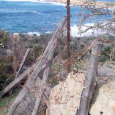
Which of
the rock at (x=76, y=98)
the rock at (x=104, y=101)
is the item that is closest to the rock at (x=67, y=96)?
the rock at (x=76, y=98)

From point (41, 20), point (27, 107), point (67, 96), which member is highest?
point (67, 96)

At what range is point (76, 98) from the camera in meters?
3.21

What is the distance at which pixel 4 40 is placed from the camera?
1165 centimetres

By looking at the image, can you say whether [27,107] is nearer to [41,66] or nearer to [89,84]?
[41,66]

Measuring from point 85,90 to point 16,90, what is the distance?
3.29m

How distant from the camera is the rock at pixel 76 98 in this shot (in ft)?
9.58

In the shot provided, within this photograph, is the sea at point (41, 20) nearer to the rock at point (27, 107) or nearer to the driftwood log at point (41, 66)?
the driftwood log at point (41, 66)

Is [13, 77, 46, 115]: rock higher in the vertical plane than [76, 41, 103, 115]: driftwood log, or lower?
lower

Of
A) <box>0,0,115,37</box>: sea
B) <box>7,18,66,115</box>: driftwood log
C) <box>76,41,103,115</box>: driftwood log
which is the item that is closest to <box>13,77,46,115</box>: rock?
<box>7,18,66,115</box>: driftwood log

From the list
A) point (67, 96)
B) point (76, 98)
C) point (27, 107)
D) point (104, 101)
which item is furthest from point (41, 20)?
point (104, 101)

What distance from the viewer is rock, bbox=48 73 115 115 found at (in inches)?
115

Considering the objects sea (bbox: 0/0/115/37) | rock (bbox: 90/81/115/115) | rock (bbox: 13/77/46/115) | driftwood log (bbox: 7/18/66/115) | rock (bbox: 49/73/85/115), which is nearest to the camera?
rock (bbox: 90/81/115/115)

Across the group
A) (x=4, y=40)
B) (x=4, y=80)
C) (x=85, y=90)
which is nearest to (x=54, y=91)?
(x=85, y=90)

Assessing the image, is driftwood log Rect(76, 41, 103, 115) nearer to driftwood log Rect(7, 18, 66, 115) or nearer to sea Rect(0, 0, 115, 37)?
sea Rect(0, 0, 115, 37)
